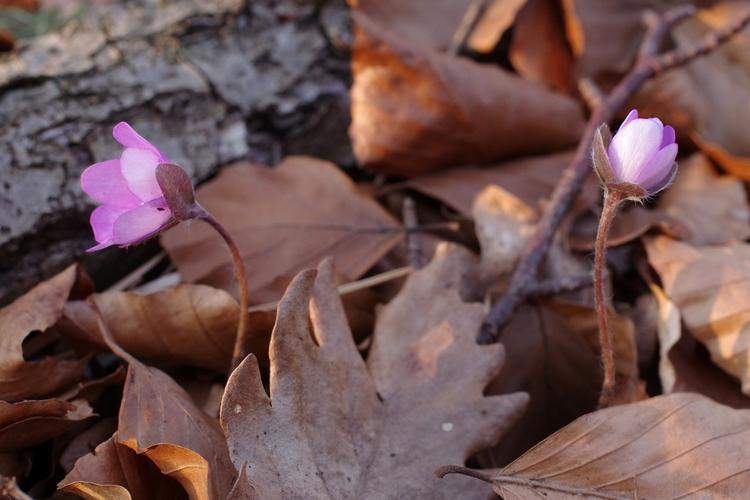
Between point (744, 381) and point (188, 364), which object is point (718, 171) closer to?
point (744, 381)

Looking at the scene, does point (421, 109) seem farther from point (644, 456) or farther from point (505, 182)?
point (644, 456)

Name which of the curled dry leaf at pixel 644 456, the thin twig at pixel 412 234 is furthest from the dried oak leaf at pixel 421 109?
the curled dry leaf at pixel 644 456

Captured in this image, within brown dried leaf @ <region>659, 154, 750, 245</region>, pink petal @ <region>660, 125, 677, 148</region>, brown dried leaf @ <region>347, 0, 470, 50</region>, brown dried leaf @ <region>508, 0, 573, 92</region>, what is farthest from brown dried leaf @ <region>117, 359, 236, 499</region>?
brown dried leaf @ <region>508, 0, 573, 92</region>

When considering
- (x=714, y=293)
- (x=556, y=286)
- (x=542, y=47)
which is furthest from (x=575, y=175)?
(x=542, y=47)

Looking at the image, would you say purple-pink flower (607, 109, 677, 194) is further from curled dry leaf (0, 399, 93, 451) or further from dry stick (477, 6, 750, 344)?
curled dry leaf (0, 399, 93, 451)

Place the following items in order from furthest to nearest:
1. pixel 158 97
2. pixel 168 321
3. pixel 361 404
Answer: pixel 158 97 → pixel 168 321 → pixel 361 404

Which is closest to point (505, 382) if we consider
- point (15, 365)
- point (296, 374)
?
point (296, 374)

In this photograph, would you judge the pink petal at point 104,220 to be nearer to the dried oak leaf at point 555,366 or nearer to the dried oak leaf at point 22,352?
the dried oak leaf at point 22,352
